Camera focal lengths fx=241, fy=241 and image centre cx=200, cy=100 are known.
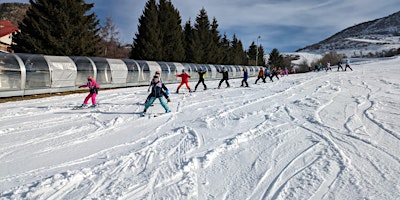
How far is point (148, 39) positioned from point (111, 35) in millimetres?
8341

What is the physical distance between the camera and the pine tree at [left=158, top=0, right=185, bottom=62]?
122 feet

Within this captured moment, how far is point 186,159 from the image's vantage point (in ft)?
14.1

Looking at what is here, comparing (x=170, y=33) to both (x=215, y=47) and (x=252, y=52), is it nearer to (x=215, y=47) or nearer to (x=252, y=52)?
(x=215, y=47)

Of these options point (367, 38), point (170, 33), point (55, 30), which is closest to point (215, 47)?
point (170, 33)

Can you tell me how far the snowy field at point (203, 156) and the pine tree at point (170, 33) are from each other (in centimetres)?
3026

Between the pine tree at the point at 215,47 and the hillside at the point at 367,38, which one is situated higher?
the hillside at the point at 367,38

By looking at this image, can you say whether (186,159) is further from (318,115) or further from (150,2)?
(150,2)

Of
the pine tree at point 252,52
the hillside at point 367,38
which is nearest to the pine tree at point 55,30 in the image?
the pine tree at point 252,52

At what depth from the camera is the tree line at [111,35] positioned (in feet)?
74.2

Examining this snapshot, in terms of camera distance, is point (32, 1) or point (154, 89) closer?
point (154, 89)

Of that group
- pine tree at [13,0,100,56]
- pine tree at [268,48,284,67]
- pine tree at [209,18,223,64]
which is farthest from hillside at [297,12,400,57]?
pine tree at [13,0,100,56]

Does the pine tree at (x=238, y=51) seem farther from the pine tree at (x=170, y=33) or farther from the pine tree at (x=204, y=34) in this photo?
the pine tree at (x=170, y=33)

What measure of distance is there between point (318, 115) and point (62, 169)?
7070 mm

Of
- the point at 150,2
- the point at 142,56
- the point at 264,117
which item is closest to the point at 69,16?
the point at 142,56
